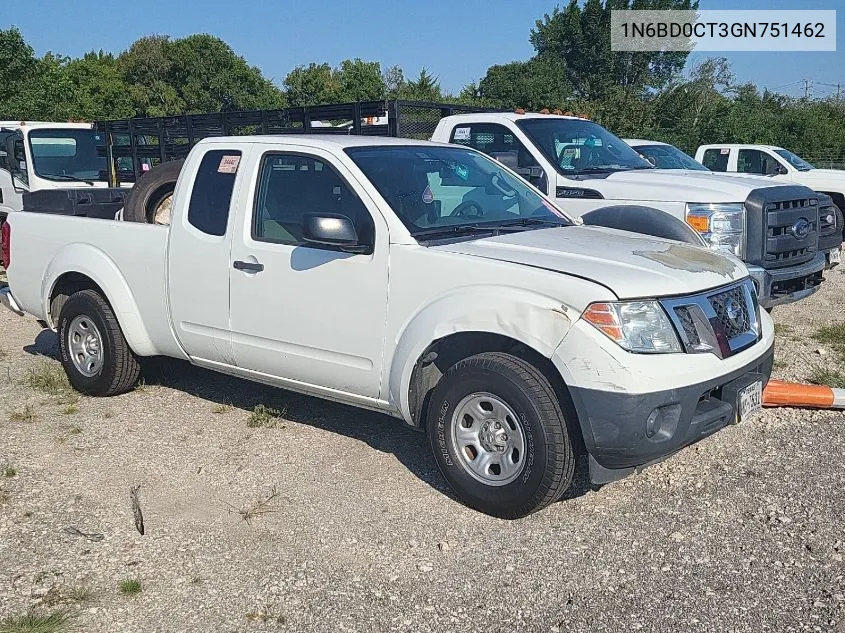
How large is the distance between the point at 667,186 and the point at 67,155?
10591mm

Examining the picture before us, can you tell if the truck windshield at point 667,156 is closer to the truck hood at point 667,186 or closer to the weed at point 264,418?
the truck hood at point 667,186

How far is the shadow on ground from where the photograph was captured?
16.3ft

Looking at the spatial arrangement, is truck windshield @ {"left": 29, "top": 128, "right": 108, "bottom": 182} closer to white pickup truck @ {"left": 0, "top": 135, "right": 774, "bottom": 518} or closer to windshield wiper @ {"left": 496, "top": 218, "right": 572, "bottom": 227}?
white pickup truck @ {"left": 0, "top": 135, "right": 774, "bottom": 518}

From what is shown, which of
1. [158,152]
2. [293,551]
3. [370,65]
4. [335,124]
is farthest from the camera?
[370,65]

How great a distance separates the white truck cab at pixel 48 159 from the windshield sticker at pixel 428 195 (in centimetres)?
1049

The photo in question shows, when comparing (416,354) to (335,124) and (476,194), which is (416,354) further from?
(335,124)

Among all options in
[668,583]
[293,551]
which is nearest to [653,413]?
[668,583]

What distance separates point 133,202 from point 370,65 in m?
65.4

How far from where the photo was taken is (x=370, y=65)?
227 ft

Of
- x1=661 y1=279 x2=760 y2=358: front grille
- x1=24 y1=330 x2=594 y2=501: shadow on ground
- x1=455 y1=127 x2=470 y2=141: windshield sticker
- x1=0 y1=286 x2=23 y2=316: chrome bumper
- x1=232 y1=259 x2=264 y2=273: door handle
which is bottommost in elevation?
x1=24 y1=330 x2=594 y2=501: shadow on ground

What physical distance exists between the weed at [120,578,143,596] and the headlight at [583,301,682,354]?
2.22 m

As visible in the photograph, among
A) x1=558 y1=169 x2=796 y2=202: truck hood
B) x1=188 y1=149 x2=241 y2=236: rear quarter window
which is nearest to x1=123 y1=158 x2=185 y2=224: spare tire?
x1=188 y1=149 x2=241 y2=236: rear quarter window

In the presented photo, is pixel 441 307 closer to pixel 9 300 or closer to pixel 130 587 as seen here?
pixel 130 587

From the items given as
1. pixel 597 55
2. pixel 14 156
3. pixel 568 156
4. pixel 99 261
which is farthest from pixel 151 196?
pixel 597 55
